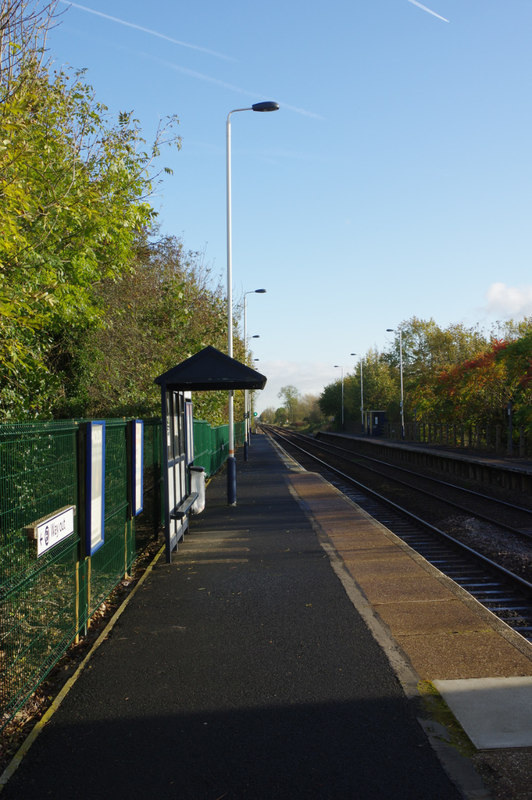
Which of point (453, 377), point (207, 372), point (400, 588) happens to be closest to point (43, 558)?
point (400, 588)

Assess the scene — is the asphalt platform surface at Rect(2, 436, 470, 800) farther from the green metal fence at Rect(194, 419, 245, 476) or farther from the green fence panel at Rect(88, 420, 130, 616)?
the green metal fence at Rect(194, 419, 245, 476)

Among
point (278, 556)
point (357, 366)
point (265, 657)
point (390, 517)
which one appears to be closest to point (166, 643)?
point (265, 657)

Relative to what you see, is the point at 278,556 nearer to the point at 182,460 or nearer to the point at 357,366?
the point at 182,460

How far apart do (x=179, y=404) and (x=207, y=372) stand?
132 centimetres

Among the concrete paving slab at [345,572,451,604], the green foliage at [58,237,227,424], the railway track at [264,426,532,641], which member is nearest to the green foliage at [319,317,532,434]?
the railway track at [264,426,532,641]

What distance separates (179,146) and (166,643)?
9741 mm

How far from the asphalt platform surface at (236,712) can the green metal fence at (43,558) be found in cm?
34

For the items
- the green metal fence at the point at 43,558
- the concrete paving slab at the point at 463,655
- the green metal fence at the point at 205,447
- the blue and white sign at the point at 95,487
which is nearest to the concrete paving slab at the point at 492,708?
the concrete paving slab at the point at 463,655

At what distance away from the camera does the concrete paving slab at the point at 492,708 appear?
4.02 meters

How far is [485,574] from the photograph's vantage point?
10.2m

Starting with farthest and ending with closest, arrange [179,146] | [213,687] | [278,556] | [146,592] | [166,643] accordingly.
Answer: [179,146] < [278,556] < [146,592] < [166,643] < [213,687]

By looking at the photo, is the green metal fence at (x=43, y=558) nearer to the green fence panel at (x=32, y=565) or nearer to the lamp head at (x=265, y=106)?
the green fence panel at (x=32, y=565)

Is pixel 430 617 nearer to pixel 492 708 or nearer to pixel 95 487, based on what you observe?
pixel 492 708

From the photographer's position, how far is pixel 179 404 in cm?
1138
